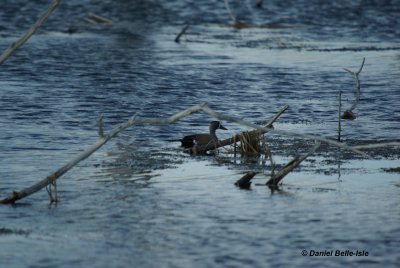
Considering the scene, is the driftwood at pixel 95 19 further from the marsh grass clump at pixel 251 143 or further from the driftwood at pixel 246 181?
the driftwood at pixel 246 181

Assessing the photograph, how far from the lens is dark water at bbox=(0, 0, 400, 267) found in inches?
365

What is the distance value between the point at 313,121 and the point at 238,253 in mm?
7250

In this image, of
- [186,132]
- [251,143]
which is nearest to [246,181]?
[251,143]

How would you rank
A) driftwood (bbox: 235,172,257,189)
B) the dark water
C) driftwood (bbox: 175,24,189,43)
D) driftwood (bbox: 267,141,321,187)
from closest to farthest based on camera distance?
1. the dark water
2. driftwood (bbox: 267,141,321,187)
3. driftwood (bbox: 235,172,257,189)
4. driftwood (bbox: 175,24,189,43)

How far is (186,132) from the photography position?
15.0 metres

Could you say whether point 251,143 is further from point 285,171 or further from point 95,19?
point 95,19

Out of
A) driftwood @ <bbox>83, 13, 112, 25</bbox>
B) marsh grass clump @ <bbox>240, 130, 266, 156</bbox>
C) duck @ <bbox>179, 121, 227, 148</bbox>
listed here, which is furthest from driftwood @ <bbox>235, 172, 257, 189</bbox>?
driftwood @ <bbox>83, 13, 112, 25</bbox>

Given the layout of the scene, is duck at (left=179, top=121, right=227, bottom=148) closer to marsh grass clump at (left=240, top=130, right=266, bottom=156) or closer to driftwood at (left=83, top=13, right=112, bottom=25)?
marsh grass clump at (left=240, top=130, right=266, bottom=156)

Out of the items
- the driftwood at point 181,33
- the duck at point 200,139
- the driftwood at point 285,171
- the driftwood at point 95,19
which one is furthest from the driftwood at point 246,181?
the driftwood at point 95,19

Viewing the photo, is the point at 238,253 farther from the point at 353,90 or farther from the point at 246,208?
the point at 353,90

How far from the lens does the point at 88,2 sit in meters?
33.5

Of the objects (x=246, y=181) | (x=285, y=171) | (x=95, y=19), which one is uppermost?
(x=95, y=19)

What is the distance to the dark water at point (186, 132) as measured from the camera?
30.4 feet

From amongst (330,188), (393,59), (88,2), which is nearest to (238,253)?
(330,188)
